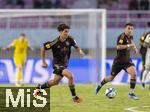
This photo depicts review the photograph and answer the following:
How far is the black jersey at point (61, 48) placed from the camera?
15633 mm

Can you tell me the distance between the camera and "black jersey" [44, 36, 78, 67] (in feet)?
51.3

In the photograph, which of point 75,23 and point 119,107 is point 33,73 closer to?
point 75,23

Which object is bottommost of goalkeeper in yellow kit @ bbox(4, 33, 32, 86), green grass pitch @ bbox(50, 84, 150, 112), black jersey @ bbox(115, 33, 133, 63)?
green grass pitch @ bbox(50, 84, 150, 112)

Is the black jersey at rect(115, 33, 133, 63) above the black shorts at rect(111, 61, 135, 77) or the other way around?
above

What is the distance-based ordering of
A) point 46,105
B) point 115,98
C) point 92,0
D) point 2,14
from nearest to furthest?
1. point 46,105
2. point 115,98
3. point 2,14
4. point 92,0

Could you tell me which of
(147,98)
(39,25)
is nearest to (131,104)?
(147,98)

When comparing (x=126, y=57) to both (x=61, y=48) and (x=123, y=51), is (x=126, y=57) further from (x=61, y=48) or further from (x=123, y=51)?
(x=61, y=48)

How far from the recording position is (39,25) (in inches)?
1184

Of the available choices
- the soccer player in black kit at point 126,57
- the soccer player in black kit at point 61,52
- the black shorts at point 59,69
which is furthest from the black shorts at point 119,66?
the black shorts at point 59,69

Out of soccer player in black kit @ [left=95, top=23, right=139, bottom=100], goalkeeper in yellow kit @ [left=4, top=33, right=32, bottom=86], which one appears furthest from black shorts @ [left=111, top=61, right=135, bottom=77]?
goalkeeper in yellow kit @ [left=4, top=33, right=32, bottom=86]

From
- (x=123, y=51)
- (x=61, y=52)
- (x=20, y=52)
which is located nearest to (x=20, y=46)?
(x=20, y=52)

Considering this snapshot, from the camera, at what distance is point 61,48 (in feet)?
51.5

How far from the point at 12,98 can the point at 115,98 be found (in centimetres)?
368

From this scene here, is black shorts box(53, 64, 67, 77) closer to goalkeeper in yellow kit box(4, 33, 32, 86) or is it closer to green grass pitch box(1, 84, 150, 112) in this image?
green grass pitch box(1, 84, 150, 112)
